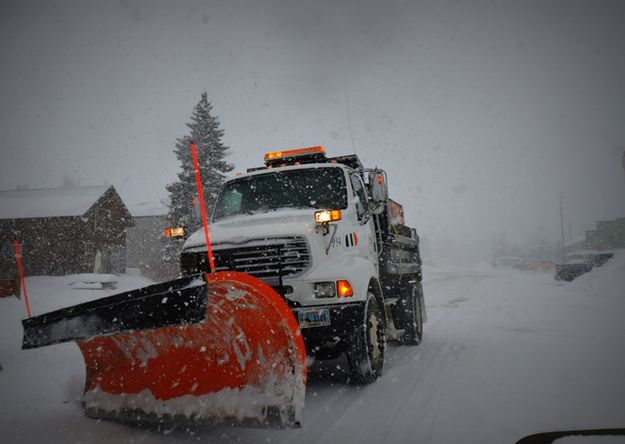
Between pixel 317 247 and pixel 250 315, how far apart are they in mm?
1207

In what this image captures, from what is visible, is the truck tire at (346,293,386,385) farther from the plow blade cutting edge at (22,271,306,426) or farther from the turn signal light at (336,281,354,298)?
the plow blade cutting edge at (22,271,306,426)

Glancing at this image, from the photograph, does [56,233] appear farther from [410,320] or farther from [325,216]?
[325,216]

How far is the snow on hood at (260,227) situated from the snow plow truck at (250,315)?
18 mm

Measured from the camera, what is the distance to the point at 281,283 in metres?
3.88

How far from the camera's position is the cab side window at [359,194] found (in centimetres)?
539

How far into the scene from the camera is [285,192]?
5.46 m

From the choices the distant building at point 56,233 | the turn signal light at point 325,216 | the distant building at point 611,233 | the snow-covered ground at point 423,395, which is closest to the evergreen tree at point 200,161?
the distant building at point 56,233

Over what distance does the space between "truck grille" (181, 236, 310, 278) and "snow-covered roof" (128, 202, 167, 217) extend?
4222 cm

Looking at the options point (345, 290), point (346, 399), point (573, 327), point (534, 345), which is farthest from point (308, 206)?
point (573, 327)

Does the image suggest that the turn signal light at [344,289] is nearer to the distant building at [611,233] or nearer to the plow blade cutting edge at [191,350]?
the plow blade cutting edge at [191,350]

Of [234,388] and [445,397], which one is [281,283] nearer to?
[234,388]

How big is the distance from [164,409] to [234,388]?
60 cm

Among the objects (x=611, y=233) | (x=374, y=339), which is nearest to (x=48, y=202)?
(x=374, y=339)

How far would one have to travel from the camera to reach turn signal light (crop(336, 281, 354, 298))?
4.09m
